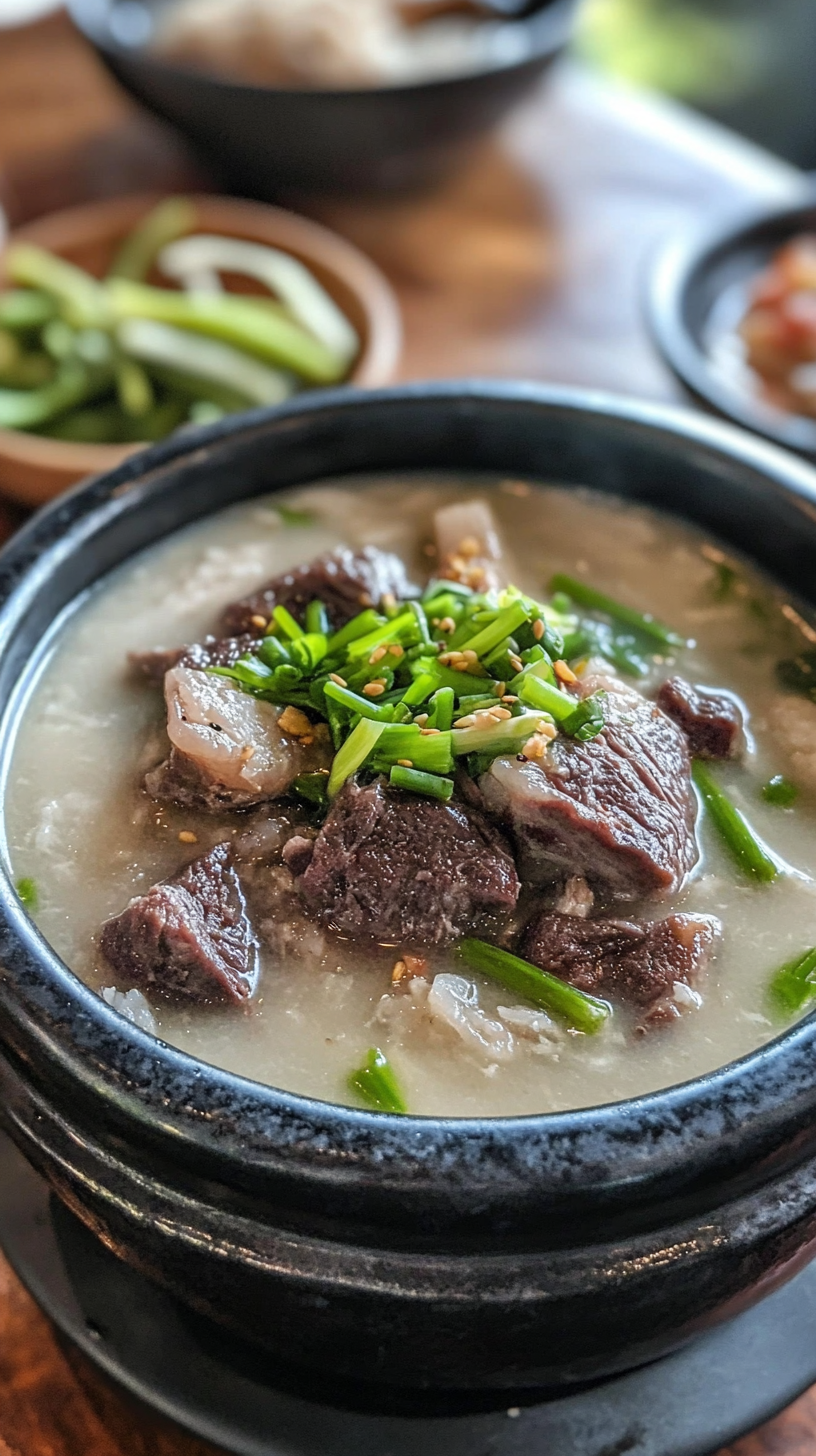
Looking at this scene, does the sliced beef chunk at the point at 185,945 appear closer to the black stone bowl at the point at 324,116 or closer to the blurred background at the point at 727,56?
the black stone bowl at the point at 324,116

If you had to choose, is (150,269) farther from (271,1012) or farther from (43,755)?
(271,1012)

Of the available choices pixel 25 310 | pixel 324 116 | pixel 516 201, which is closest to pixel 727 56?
pixel 516 201

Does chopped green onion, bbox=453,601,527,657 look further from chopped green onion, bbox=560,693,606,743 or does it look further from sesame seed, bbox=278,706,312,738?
sesame seed, bbox=278,706,312,738

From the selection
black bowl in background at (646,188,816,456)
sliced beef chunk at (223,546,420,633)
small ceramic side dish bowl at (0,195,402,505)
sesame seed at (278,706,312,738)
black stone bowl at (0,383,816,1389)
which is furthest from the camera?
small ceramic side dish bowl at (0,195,402,505)

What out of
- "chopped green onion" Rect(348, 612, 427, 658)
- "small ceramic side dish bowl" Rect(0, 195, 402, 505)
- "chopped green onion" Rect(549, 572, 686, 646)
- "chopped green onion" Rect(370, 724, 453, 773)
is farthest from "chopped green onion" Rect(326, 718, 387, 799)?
"small ceramic side dish bowl" Rect(0, 195, 402, 505)

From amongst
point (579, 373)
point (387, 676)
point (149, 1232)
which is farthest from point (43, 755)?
point (579, 373)

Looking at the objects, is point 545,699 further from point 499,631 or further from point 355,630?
point 355,630
